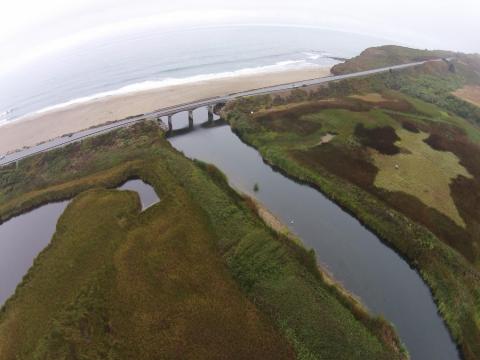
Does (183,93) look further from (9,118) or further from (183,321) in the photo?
(183,321)

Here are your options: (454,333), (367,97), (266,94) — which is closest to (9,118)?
(266,94)

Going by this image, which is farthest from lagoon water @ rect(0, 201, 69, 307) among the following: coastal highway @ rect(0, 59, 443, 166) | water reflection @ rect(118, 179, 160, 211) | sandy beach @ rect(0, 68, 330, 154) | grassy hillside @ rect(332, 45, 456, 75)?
grassy hillside @ rect(332, 45, 456, 75)

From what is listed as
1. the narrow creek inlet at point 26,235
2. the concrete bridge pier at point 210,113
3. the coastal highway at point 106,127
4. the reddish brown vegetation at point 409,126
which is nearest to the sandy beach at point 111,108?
the coastal highway at point 106,127

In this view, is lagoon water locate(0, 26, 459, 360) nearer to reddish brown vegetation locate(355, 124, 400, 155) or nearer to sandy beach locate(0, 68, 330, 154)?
sandy beach locate(0, 68, 330, 154)

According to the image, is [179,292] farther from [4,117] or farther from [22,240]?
[4,117]

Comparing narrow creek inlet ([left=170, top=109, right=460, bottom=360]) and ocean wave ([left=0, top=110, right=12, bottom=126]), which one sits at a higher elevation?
narrow creek inlet ([left=170, top=109, right=460, bottom=360])

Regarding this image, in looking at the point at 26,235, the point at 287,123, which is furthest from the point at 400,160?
the point at 26,235

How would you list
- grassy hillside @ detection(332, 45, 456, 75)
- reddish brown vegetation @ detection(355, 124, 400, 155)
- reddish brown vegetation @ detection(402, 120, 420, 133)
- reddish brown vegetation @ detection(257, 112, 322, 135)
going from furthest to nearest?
grassy hillside @ detection(332, 45, 456, 75)
reddish brown vegetation @ detection(257, 112, 322, 135)
reddish brown vegetation @ detection(402, 120, 420, 133)
reddish brown vegetation @ detection(355, 124, 400, 155)
